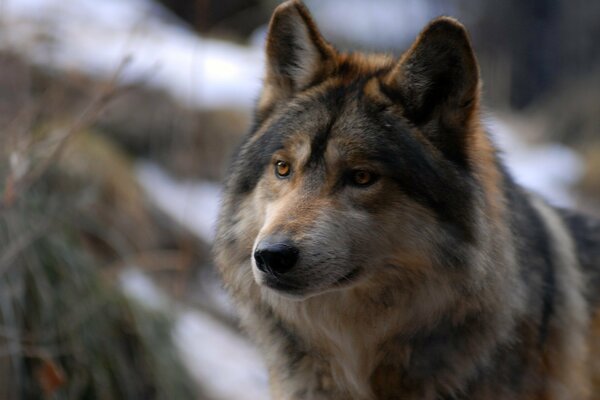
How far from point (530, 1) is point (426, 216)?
432 inches

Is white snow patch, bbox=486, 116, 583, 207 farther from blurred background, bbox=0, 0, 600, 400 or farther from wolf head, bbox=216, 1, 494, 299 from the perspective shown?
wolf head, bbox=216, 1, 494, 299

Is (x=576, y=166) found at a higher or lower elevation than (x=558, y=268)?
lower

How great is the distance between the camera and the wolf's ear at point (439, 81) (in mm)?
2789

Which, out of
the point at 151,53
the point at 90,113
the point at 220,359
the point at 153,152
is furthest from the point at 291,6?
the point at 151,53

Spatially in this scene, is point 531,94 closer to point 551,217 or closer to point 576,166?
point 576,166

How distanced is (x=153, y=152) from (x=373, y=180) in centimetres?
600

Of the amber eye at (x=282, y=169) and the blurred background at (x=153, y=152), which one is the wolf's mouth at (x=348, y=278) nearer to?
the amber eye at (x=282, y=169)

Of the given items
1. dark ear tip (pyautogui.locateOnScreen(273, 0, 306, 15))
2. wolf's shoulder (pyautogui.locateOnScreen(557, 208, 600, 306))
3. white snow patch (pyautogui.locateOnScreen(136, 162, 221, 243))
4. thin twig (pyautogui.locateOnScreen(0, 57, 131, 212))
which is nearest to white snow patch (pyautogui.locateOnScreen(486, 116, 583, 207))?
white snow patch (pyautogui.locateOnScreen(136, 162, 221, 243))

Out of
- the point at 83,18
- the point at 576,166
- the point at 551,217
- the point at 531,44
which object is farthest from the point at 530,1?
the point at 551,217

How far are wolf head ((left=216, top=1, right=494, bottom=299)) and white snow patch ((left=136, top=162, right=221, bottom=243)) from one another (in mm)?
4559

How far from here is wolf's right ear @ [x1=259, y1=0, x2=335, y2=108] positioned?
3.12 meters

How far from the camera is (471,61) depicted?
2.80m

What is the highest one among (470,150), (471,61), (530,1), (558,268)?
(471,61)

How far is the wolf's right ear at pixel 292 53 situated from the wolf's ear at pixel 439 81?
0.34 m
